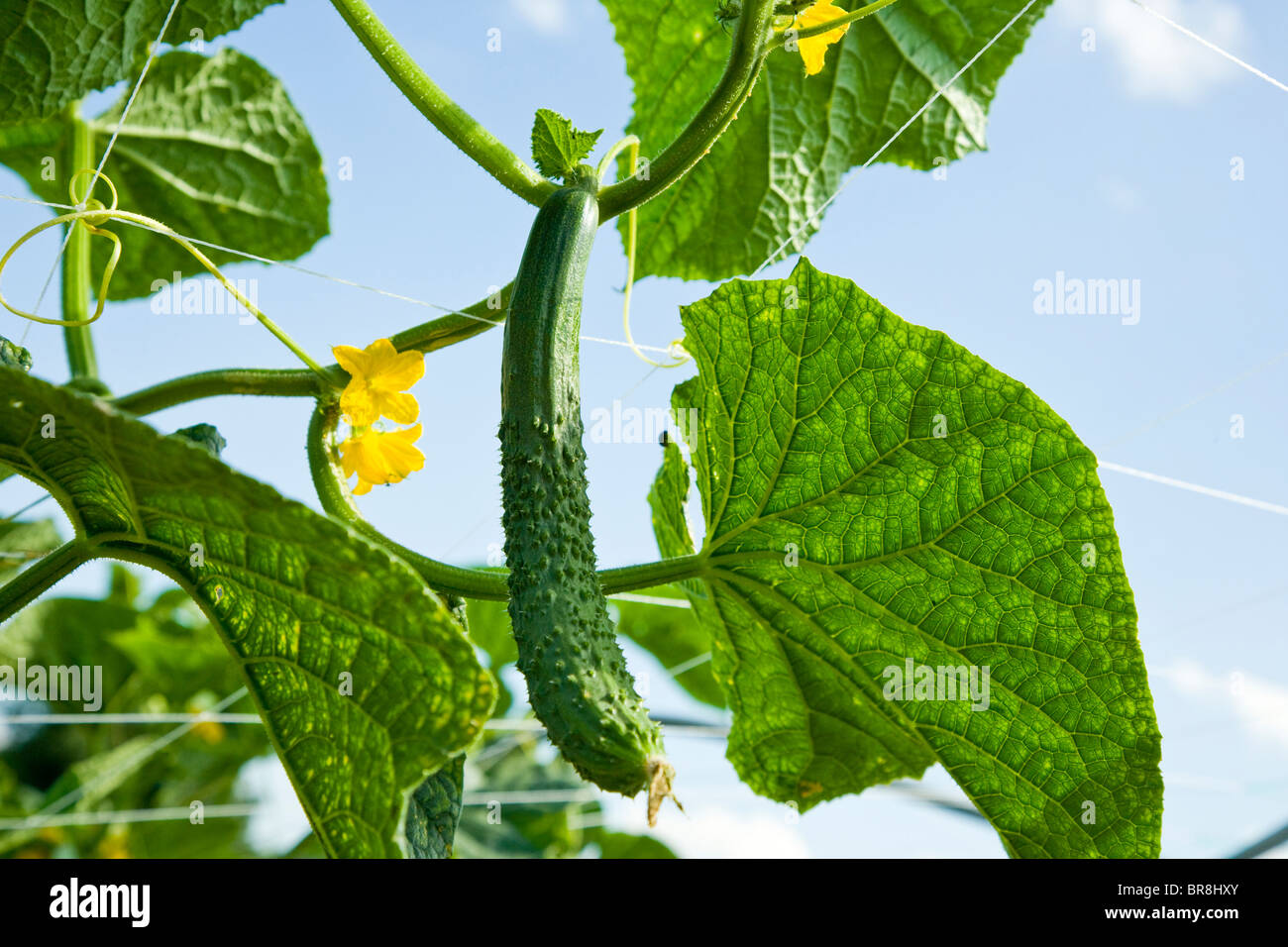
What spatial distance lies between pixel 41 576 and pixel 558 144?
0.48m

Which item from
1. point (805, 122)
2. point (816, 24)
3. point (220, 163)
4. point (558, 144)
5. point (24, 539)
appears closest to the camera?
point (558, 144)

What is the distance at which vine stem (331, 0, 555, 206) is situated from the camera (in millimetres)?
789

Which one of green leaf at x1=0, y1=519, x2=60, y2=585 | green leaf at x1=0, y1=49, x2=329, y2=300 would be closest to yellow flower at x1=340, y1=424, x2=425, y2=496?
green leaf at x1=0, y1=49, x2=329, y2=300

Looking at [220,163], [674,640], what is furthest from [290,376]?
[674,640]

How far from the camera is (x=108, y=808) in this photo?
231 centimetres

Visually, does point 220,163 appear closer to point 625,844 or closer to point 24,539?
point 24,539

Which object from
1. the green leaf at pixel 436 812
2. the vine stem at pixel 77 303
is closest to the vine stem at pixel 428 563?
the green leaf at pixel 436 812

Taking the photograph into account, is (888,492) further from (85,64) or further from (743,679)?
(85,64)

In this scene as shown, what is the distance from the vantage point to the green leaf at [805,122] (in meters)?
1.23

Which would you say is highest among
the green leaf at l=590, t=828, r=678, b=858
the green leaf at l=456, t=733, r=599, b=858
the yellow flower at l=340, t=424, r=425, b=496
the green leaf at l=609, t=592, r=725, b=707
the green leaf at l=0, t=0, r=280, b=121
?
the green leaf at l=0, t=0, r=280, b=121

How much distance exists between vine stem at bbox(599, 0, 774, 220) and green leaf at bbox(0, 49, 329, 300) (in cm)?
97

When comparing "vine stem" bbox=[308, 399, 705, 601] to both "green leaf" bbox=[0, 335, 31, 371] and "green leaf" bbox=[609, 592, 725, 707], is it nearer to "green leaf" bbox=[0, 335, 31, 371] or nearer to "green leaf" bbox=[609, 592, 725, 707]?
"green leaf" bbox=[0, 335, 31, 371]

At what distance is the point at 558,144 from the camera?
2.52ft
